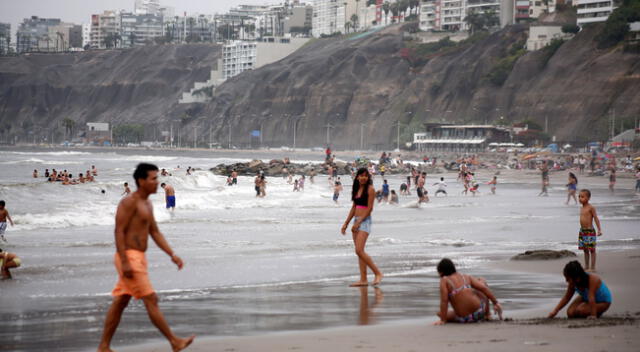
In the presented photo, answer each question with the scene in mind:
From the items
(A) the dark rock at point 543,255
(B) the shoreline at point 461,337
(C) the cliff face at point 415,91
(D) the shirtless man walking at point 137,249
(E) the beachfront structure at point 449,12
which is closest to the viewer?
(D) the shirtless man walking at point 137,249

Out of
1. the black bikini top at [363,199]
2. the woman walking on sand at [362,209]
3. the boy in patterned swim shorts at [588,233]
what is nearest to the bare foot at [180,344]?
the woman walking on sand at [362,209]

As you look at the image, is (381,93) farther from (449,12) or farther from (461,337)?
(461,337)

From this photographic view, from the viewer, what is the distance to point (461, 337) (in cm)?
674

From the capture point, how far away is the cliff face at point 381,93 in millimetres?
88312

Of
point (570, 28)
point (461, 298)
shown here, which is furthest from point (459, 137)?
point (461, 298)

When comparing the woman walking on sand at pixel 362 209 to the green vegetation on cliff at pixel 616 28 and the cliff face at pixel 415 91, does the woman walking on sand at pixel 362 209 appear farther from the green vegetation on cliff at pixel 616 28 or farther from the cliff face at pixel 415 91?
the green vegetation on cliff at pixel 616 28

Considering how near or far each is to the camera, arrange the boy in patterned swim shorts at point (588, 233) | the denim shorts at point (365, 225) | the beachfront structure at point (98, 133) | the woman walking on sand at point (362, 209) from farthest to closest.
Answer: the beachfront structure at point (98, 133)
the boy in patterned swim shorts at point (588, 233)
the denim shorts at point (365, 225)
the woman walking on sand at point (362, 209)

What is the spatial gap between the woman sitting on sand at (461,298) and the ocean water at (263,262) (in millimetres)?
724

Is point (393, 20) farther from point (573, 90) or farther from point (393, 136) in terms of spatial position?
point (573, 90)

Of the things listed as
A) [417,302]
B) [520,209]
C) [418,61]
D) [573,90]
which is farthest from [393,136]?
[417,302]

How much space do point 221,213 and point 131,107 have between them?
164m

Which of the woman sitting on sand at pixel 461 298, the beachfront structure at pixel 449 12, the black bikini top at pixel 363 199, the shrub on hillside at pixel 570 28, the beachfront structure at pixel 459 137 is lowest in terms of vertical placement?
the woman sitting on sand at pixel 461 298

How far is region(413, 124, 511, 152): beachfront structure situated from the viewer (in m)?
92.8

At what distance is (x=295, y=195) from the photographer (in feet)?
114
